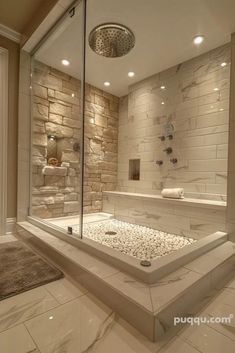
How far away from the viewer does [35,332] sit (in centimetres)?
86

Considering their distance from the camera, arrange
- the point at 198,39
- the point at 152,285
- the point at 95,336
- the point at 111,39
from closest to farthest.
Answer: the point at 95,336
the point at 152,285
the point at 111,39
the point at 198,39

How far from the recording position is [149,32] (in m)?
2.02

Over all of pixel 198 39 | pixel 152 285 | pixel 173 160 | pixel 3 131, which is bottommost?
pixel 152 285

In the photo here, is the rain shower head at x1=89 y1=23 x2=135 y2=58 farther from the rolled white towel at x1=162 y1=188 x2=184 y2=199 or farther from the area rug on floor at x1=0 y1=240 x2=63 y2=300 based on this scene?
the area rug on floor at x1=0 y1=240 x2=63 y2=300

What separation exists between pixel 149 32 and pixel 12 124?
1.85 m

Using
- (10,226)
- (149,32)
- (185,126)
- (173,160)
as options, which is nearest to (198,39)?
(149,32)

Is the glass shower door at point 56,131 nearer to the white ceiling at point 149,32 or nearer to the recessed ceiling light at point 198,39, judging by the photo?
the white ceiling at point 149,32

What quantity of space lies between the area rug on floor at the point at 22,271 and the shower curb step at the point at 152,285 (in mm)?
103

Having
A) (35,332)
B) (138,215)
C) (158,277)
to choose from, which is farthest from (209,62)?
(35,332)

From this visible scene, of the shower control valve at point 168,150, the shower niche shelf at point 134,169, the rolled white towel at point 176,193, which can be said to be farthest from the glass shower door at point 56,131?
the shower control valve at point 168,150

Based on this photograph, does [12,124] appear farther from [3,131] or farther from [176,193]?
[176,193]

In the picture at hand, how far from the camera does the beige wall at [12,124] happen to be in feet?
7.32

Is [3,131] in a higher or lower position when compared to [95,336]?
higher

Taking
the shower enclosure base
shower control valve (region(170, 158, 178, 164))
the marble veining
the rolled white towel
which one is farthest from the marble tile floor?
shower control valve (region(170, 158, 178, 164))
